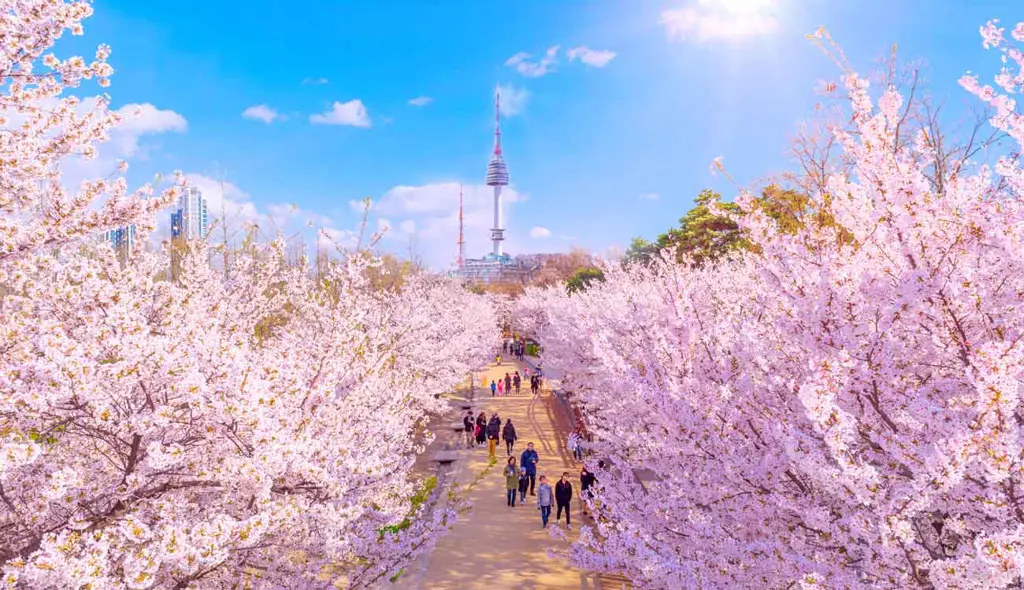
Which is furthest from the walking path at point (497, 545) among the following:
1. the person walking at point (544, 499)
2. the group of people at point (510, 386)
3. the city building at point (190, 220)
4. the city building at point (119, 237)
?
the group of people at point (510, 386)

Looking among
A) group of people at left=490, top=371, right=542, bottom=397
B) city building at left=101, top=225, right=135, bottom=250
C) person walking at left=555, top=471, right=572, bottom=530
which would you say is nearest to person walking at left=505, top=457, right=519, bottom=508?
person walking at left=555, top=471, right=572, bottom=530

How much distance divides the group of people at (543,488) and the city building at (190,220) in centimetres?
888

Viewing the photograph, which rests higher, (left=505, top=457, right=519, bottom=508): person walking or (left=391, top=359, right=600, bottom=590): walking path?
(left=505, top=457, right=519, bottom=508): person walking

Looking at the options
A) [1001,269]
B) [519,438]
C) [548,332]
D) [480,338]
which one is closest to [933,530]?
[1001,269]

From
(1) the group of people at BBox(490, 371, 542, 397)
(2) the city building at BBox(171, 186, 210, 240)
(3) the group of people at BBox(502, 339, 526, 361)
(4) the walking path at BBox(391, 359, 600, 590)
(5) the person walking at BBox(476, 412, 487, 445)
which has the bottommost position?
(4) the walking path at BBox(391, 359, 600, 590)

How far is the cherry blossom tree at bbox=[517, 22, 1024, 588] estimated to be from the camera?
128 inches

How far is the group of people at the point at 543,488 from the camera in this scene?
12.8 m

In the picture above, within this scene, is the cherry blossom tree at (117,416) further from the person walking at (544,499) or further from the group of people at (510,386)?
the group of people at (510,386)

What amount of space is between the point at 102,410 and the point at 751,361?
18.8 ft

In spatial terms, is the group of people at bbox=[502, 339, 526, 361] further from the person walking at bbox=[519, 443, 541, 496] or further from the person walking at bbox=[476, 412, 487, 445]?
the person walking at bbox=[519, 443, 541, 496]

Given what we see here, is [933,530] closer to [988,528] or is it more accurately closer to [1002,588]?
[988,528]

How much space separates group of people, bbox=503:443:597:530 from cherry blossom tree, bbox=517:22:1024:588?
6.18 meters

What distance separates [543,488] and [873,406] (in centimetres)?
950

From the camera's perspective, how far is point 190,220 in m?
15.0
